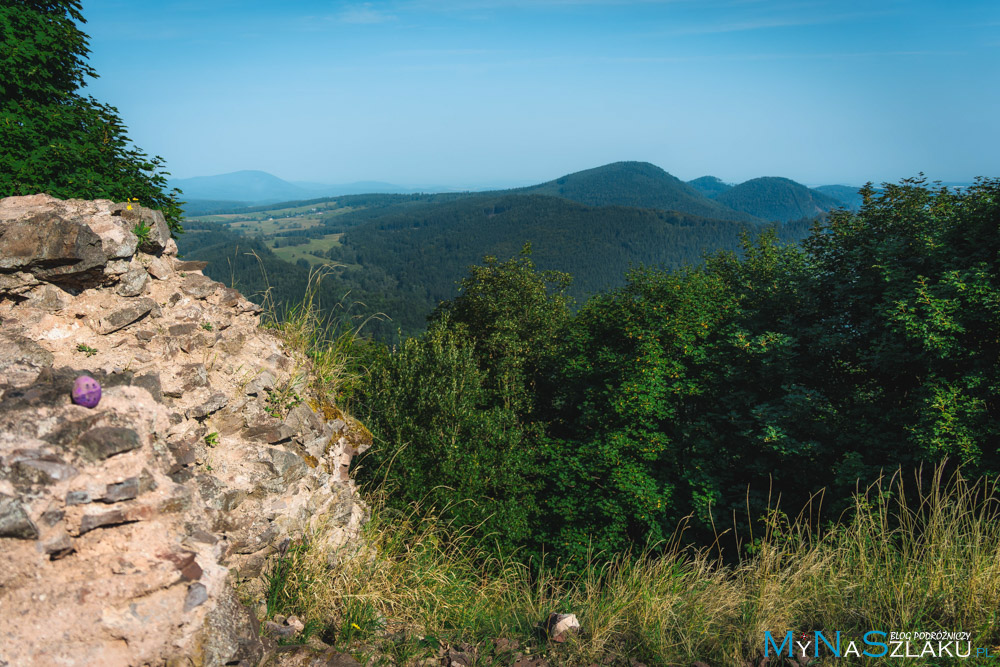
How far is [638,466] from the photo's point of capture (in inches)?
537

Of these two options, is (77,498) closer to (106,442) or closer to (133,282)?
(106,442)

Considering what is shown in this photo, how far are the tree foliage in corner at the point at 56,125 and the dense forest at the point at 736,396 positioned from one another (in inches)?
190

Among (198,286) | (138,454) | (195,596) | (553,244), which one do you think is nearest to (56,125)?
(198,286)

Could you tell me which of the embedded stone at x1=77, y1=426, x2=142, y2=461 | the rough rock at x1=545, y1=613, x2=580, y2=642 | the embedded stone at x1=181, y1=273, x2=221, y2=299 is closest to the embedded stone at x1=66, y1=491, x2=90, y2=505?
the embedded stone at x1=77, y1=426, x2=142, y2=461

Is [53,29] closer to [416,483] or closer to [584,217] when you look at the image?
[416,483]

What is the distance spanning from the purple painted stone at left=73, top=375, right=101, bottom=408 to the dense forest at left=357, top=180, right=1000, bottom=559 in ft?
16.6

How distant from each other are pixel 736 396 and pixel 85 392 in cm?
1352

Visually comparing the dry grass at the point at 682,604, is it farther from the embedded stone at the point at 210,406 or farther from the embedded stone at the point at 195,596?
the embedded stone at the point at 210,406

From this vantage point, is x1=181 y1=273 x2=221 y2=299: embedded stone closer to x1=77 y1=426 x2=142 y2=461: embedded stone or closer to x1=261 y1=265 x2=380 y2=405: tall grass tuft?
x1=261 y1=265 x2=380 y2=405: tall grass tuft

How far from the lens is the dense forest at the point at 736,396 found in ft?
31.8

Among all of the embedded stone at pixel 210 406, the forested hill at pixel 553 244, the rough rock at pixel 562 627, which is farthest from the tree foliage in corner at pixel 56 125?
the forested hill at pixel 553 244

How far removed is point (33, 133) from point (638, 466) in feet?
43.8

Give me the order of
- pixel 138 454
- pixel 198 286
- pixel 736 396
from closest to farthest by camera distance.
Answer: pixel 138 454, pixel 198 286, pixel 736 396

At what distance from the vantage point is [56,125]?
724cm
